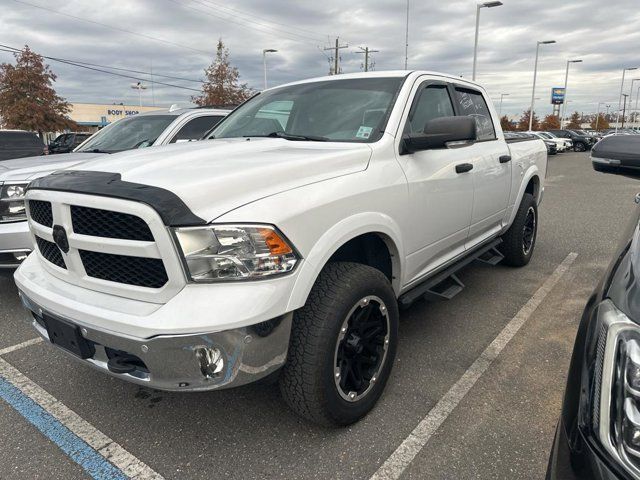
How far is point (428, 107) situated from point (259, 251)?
206 cm

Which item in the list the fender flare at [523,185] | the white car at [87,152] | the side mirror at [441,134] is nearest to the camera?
the side mirror at [441,134]

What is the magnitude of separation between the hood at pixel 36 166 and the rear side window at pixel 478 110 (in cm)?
327

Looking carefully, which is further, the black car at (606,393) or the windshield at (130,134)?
the windshield at (130,134)

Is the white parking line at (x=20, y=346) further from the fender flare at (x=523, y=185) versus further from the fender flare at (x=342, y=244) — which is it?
the fender flare at (x=523, y=185)

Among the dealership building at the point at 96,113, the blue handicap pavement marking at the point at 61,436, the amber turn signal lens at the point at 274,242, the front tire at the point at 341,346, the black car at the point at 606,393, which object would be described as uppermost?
the dealership building at the point at 96,113

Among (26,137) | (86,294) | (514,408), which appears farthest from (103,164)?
(26,137)

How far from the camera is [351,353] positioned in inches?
96.8

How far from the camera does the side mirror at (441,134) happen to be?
274 centimetres

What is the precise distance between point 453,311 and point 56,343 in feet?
9.95

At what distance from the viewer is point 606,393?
3.71ft

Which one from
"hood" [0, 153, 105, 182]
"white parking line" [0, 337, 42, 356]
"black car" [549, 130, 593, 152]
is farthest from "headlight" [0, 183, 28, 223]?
"black car" [549, 130, 593, 152]

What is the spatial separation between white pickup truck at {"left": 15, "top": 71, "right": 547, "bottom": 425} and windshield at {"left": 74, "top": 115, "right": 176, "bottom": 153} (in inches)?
109

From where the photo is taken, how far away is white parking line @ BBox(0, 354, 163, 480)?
2.25 m

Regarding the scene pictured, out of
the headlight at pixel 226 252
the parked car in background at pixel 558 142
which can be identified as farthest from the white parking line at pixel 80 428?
the parked car in background at pixel 558 142
